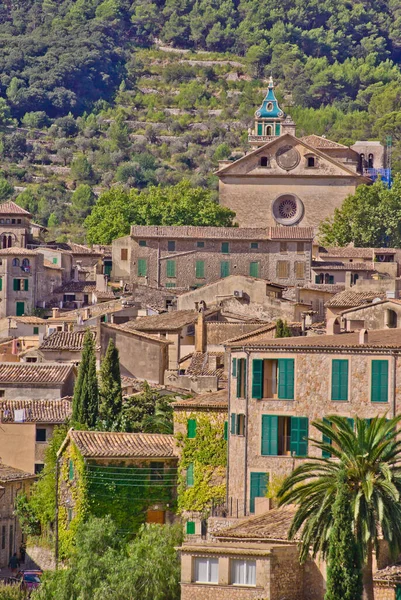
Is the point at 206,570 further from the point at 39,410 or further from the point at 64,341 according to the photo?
the point at 64,341

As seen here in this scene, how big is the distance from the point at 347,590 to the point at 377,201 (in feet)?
250

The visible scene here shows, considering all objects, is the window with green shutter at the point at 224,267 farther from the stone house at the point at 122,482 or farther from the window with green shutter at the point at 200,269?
the stone house at the point at 122,482

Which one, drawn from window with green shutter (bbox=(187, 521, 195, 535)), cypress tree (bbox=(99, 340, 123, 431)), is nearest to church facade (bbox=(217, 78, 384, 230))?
cypress tree (bbox=(99, 340, 123, 431))

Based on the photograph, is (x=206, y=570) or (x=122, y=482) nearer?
(x=206, y=570)

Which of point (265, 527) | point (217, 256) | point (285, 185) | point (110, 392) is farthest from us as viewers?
point (285, 185)

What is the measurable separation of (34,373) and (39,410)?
14.7 ft

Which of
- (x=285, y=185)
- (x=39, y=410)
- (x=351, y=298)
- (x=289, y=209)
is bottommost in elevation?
(x=39, y=410)

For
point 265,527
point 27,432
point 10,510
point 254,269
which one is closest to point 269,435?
point 265,527

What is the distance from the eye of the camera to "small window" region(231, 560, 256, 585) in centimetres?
5409

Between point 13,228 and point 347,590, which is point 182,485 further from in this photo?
point 13,228

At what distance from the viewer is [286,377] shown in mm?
61781

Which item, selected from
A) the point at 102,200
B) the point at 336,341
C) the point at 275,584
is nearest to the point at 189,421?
the point at 336,341

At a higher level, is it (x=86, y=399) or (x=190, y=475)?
(x=86, y=399)

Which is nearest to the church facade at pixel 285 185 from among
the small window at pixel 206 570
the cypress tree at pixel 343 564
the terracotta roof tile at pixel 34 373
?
the terracotta roof tile at pixel 34 373
